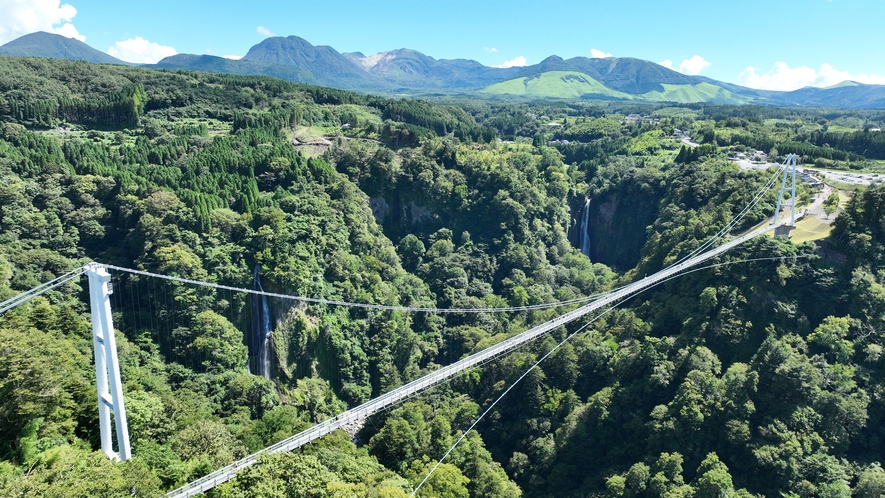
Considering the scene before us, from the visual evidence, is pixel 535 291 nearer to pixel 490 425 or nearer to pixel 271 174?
pixel 490 425

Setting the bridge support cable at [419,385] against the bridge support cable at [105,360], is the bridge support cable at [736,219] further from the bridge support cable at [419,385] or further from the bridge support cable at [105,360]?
the bridge support cable at [105,360]

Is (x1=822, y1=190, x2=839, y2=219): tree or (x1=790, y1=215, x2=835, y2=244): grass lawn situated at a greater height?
(x1=822, y1=190, x2=839, y2=219): tree

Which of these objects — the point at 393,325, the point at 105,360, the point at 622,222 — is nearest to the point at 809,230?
the point at 622,222

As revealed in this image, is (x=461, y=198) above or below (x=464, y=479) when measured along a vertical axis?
above

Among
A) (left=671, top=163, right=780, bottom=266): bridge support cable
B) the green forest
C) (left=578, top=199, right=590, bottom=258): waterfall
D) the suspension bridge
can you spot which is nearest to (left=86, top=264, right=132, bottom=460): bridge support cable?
the suspension bridge

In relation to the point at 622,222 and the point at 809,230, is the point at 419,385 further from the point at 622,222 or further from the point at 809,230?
the point at 622,222

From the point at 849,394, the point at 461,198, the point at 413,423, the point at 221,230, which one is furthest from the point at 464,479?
the point at 461,198

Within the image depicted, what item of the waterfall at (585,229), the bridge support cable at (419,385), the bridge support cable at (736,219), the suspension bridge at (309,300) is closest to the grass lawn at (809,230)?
the suspension bridge at (309,300)

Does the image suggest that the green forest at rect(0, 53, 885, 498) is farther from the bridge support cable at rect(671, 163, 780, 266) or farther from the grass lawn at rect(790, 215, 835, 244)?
the grass lawn at rect(790, 215, 835, 244)
